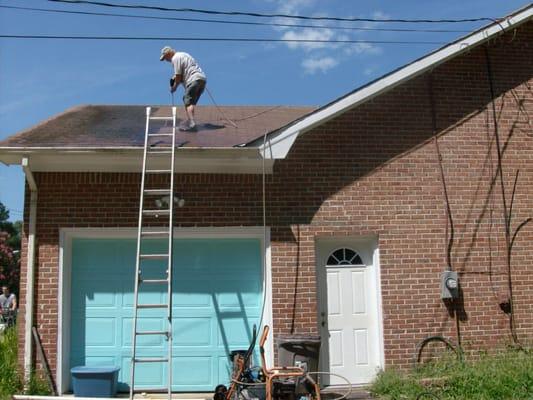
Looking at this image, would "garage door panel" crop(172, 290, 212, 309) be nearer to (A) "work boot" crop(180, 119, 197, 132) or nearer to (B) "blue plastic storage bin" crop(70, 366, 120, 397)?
(B) "blue plastic storage bin" crop(70, 366, 120, 397)

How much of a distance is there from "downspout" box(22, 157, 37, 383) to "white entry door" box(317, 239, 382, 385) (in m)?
4.12

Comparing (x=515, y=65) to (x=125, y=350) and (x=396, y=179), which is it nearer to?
(x=396, y=179)

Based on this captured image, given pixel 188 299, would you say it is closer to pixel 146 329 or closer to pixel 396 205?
pixel 146 329

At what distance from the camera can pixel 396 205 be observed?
9414mm

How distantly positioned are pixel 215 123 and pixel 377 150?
9.13ft

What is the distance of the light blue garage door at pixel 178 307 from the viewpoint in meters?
8.88

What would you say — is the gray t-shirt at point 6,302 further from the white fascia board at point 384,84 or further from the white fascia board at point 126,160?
the white fascia board at point 384,84

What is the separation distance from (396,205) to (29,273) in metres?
5.46

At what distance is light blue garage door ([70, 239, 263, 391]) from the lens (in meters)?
8.88

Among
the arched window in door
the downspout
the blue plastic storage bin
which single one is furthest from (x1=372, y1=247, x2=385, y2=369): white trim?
the downspout

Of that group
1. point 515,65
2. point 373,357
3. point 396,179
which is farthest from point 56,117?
point 515,65

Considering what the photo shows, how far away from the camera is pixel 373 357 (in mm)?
9203

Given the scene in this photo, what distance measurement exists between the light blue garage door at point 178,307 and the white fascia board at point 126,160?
1082mm

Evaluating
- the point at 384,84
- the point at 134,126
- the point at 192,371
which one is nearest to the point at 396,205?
the point at 384,84
